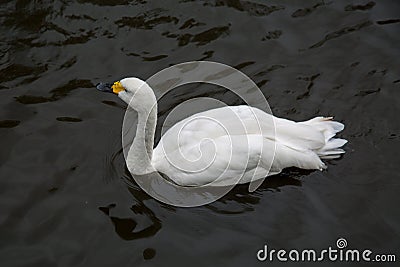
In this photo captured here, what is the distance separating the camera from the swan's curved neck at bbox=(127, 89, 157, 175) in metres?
5.99

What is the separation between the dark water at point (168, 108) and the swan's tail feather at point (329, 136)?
0.38 ft

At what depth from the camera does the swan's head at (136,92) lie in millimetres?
5898

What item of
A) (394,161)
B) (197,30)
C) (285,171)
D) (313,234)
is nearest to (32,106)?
(197,30)

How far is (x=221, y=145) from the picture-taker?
604cm

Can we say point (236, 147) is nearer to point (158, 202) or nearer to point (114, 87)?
point (158, 202)

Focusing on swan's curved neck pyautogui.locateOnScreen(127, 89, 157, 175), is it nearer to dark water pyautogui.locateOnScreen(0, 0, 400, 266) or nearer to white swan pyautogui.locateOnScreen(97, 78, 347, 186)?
white swan pyautogui.locateOnScreen(97, 78, 347, 186)

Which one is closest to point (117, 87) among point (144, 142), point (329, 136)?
point (144, 142)
